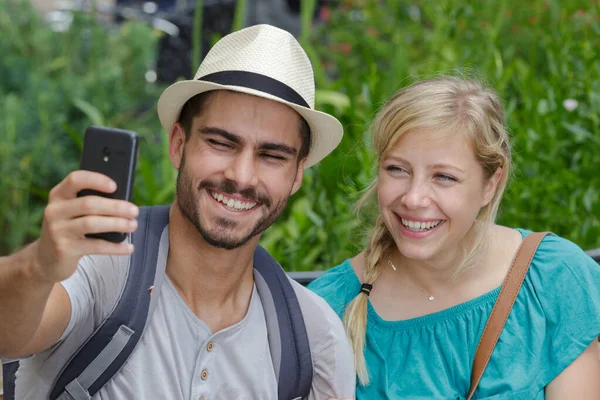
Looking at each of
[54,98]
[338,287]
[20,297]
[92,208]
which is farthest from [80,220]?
[54,98]

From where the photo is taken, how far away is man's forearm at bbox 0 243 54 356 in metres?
1.76

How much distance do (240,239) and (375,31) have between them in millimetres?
4900

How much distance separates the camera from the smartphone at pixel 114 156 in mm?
1703

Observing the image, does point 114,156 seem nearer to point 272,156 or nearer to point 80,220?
point 80,220

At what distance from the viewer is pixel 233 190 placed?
2.31m

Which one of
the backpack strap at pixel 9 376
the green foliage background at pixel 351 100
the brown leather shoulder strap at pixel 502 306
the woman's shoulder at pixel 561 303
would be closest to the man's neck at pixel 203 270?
the backpack strap at pixel 9 376

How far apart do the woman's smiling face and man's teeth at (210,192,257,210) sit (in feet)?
2.16

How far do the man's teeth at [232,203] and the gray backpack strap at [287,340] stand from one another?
29 cm

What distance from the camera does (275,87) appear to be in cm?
240

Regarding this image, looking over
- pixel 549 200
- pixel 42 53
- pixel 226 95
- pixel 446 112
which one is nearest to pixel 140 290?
pixel 226 95

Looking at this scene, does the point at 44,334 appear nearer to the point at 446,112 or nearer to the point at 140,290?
the point at 140,290

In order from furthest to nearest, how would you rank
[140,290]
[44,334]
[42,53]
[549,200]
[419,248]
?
1. [42,53]
2. [549,200]
3. [419,248]
4. [140,290]
5. [44,334]

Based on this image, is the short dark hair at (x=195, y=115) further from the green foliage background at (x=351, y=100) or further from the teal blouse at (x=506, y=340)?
the green foliage background at (x=351, y=100)

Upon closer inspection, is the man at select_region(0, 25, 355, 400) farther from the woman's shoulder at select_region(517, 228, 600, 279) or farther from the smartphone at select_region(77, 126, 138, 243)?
the woman's shoulder at select_region(517, 228, 600, 279)
